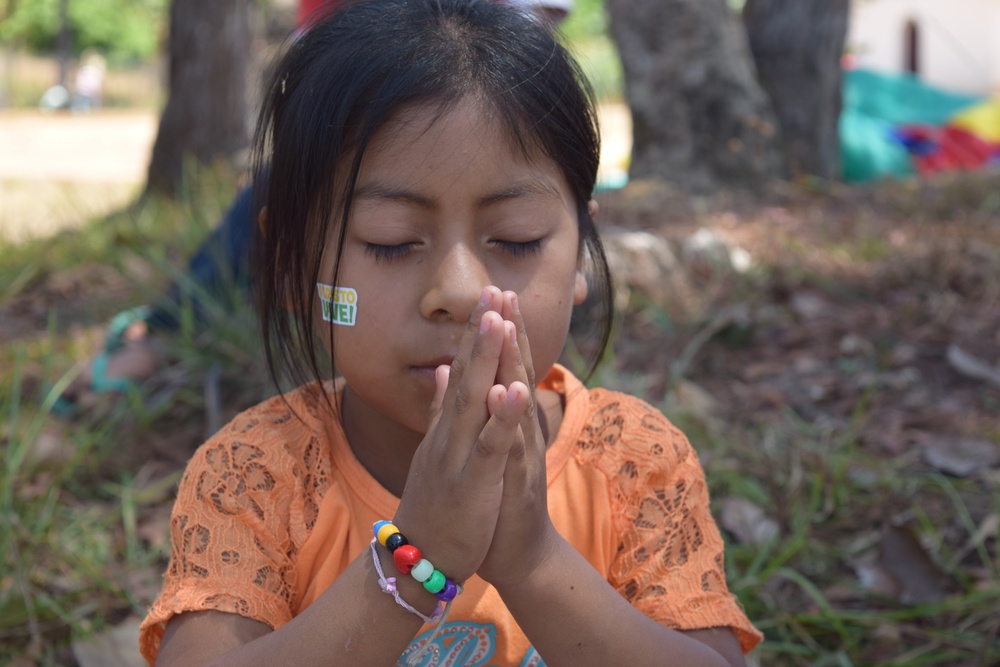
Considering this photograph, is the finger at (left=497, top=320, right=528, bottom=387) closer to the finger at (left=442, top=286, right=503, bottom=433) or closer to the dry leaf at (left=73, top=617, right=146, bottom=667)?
the finger at (left=442, top=286, right=503, bottom=433)

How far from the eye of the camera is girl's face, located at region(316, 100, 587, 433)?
1396mm

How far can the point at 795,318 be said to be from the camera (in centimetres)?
365

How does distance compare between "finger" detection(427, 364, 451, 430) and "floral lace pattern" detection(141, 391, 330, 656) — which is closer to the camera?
"finger" detection(427, 364, 451, 430)

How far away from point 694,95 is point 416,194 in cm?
434

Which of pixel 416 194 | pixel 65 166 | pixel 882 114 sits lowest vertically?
pixel 65 166

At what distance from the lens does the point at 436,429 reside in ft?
4.17

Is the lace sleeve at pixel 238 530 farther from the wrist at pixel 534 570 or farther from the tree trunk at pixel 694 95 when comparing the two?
the tree trunk at pixel 694 95

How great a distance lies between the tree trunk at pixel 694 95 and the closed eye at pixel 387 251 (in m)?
4.31

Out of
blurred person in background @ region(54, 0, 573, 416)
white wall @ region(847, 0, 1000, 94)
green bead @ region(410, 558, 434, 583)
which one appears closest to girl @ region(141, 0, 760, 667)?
green bead @ region(410, 558, 434, 583)

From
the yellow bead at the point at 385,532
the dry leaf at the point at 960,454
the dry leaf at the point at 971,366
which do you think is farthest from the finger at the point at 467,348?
the dry leaf at the point at 971,366

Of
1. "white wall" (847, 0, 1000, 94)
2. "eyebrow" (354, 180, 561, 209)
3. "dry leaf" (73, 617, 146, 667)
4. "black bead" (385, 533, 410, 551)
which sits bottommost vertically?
"white wall" (847, 0, 1000, 94)

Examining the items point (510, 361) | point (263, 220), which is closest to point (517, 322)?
point (510, 361)

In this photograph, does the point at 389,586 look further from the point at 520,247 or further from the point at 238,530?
the point at 520,247

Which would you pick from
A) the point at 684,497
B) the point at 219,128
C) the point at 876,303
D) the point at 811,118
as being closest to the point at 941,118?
the point at 811,118
